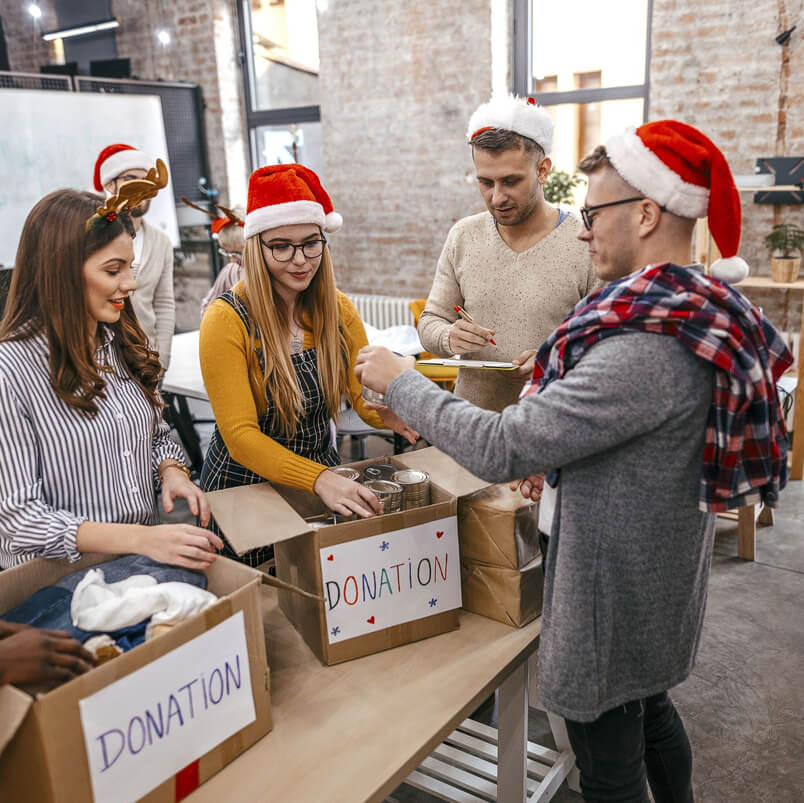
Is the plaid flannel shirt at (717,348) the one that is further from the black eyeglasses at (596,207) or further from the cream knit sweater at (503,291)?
the cream knit sweater at (503,291)

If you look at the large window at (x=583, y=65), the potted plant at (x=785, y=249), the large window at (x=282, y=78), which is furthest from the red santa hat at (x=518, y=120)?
the large window at (x=282, y=78)

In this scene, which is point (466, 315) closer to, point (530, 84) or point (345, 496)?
point (345, 496)

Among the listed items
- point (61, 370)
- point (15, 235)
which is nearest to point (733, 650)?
point (61, 370)

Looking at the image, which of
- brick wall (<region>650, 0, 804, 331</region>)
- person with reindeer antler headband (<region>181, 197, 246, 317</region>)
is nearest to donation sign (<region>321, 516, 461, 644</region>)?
person with reindeer antler headband (<region>181, 197, 246, 317</region>)

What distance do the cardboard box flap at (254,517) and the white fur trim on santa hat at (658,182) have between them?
0.66 m

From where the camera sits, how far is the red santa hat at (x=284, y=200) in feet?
4.93

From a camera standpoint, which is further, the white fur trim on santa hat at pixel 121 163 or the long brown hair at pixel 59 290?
the white fur trim on santa hat at pixel 121 163

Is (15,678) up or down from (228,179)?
down

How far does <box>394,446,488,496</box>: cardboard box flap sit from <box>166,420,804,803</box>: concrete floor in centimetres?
93

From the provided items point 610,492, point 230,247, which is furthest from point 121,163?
point 610,492

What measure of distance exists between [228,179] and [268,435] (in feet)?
17.8

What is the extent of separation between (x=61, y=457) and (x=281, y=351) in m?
0.46

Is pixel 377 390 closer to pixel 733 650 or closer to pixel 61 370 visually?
pixel 61 370

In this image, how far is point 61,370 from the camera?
3.97ft
